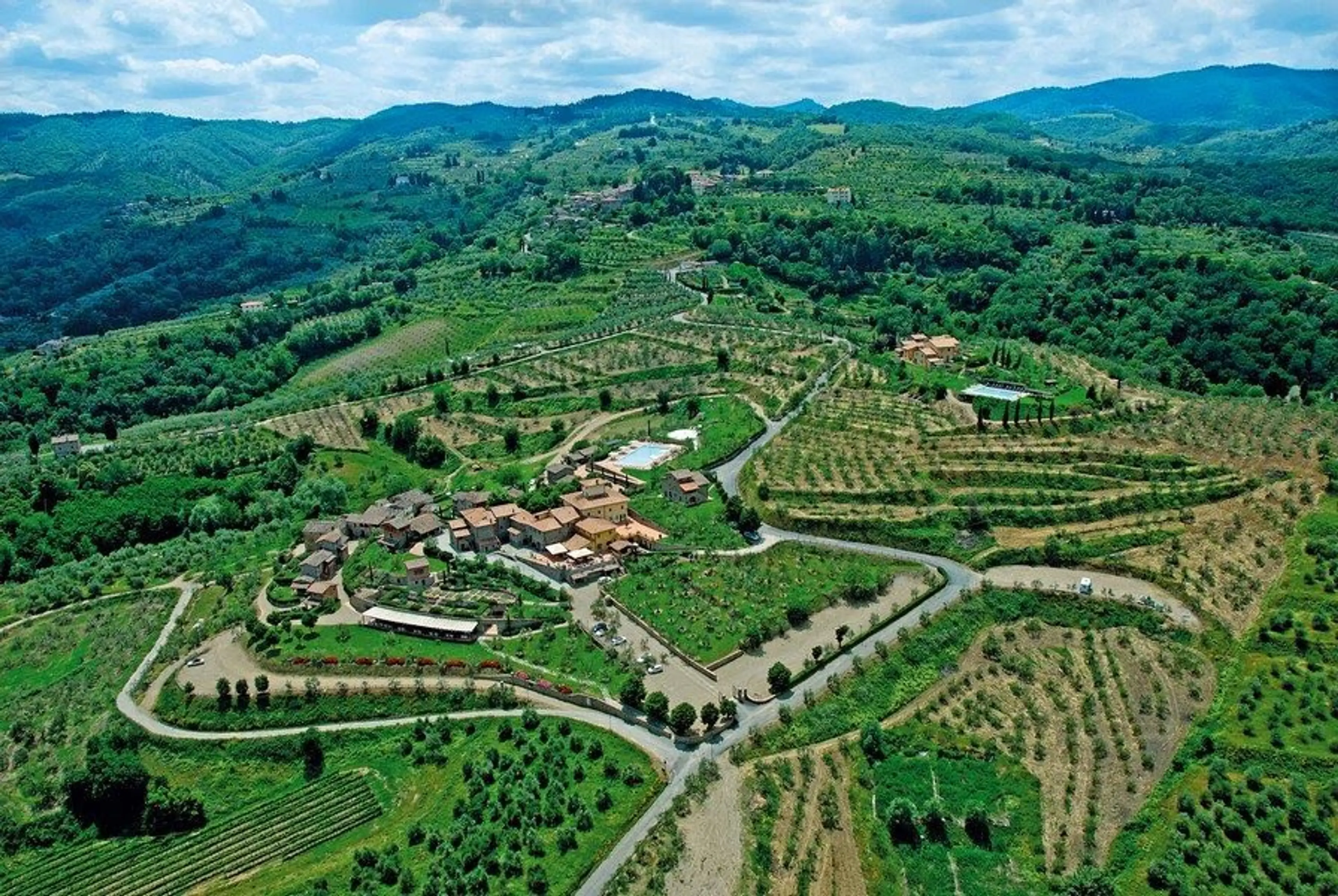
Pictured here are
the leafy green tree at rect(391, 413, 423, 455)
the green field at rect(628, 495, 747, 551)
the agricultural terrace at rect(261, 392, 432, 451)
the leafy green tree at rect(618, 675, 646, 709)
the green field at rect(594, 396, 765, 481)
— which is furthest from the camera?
the agricultural terrace at rect(261, 392, 432, 451)

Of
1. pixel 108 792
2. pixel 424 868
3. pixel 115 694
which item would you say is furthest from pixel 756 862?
pixel 115 694

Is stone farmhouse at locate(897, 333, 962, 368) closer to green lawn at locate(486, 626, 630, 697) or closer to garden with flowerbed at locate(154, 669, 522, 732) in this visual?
green lawn at locate(486, 626, 630, 697)

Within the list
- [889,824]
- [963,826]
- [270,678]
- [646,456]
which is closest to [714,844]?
[889,824]

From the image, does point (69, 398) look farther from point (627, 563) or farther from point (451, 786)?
point (451, 786)

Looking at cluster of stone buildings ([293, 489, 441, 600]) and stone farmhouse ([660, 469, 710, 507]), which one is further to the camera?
stone farmhouse ([660, 469, 710, 507])

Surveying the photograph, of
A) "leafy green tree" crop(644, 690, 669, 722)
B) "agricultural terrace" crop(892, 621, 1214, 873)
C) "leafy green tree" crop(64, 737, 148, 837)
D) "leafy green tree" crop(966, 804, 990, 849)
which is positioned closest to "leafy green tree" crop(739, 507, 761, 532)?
"agricultural terrace" crop(892, 621, 1214, 873)

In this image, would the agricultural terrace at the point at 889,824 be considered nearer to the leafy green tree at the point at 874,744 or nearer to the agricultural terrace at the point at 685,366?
the leafy green tree at the point at 874,744

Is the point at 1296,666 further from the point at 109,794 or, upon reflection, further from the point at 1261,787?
the point at 109,794
